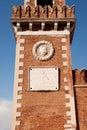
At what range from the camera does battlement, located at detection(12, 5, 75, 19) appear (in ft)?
65.5

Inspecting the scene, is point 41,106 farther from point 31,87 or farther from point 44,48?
point 44,48

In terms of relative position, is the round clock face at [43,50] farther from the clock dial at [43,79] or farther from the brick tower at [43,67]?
the clock dial at [43,79]

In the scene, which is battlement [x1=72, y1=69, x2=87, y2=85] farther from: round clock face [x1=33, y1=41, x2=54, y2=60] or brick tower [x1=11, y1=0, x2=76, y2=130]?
round clock face [x1=33, y1=41, x2=54, y2=60]

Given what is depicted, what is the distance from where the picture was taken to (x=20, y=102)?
1784 centimetres

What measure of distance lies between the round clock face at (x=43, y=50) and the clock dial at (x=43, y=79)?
0.72 metres

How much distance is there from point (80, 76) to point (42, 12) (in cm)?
426

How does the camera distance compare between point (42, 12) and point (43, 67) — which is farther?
point (42, 12)

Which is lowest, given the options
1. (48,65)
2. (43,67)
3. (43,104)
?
(43,104)

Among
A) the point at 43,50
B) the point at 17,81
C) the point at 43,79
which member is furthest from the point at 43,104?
the point at 43,50

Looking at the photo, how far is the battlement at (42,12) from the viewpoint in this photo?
20.0 metres

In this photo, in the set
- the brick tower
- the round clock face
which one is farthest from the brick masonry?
the round clock face

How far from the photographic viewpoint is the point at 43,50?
19.2 m

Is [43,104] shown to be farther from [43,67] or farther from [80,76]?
[80,76]

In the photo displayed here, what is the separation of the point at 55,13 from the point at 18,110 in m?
5.95
